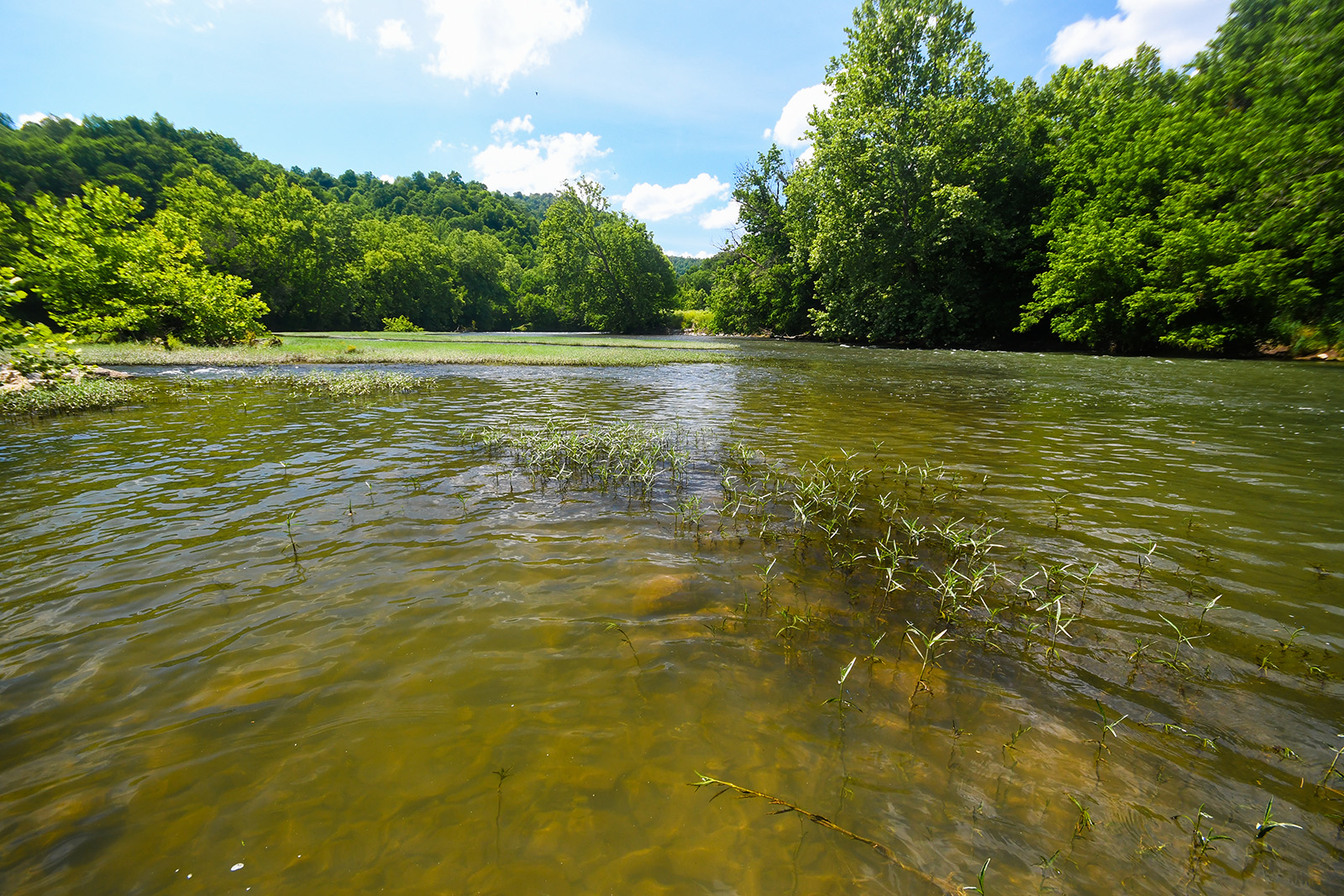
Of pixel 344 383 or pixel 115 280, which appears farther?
pixel 115 280

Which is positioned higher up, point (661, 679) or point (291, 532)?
point (291, 532)

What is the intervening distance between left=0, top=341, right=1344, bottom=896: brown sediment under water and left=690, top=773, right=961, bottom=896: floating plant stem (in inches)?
0.6

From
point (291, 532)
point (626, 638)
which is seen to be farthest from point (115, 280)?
point (626, 638)

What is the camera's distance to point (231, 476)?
A: 23.0ft

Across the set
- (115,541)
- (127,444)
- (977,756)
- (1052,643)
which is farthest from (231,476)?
(1052,643)

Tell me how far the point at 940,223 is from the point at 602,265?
1653 inches

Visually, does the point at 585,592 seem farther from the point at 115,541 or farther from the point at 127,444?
the point at 127,444

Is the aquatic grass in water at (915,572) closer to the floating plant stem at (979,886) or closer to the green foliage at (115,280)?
the floating plant stem at (979,886)

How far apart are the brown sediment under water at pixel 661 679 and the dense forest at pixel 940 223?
39.4 ft

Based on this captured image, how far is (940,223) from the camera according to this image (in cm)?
3472

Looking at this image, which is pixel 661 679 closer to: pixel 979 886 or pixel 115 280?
pixel 979 886

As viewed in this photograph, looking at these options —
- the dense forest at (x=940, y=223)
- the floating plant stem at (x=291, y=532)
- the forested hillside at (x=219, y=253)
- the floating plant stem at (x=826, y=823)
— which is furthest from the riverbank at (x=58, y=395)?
the floating plant stem at (x=826, y=823)

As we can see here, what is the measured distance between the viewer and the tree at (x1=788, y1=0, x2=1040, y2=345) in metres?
34.8

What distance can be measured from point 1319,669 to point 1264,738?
3.76 ft
